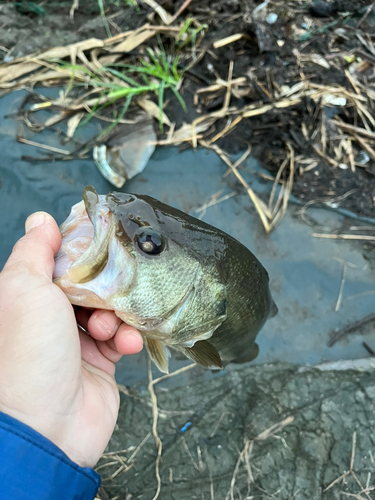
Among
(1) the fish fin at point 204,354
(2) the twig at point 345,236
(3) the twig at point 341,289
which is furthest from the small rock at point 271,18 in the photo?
(1) the fish fin at point 204,354

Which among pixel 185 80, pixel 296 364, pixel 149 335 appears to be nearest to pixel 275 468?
pixel 296 364

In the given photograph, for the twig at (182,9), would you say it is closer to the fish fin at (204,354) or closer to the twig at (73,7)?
the twig at (73,7)

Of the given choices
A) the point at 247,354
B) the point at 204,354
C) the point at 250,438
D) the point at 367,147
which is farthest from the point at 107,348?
the point at 367,147

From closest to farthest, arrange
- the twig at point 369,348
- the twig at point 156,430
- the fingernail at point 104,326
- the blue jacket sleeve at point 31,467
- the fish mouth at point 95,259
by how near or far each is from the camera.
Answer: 1. the blue jacket sleeve at point 31,467
2. the fish mouth at point 95,259
3. the fingernail at point 104,326
4. the twig at point 156,430
5. the twig at point 369,348

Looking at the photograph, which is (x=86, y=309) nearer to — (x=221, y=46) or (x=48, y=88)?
(x=48, y=88)

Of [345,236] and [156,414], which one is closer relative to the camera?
[156,414]

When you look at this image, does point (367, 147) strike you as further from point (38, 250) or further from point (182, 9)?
point (38, 250)
